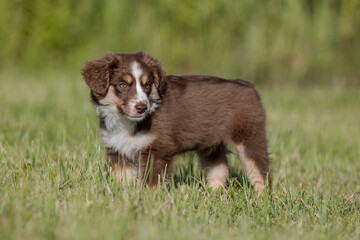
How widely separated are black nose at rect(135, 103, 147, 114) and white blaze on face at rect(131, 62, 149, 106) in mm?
43

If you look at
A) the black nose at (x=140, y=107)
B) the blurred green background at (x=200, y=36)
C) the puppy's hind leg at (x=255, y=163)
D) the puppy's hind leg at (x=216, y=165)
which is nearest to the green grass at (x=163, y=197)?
the puppy's hind leg at (x=216, y=165)

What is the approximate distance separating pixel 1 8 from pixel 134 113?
951 cm

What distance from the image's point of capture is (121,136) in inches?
176

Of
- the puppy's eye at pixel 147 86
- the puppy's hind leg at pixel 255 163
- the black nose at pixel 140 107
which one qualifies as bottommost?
the puppy's hind leg at pixel 255 163

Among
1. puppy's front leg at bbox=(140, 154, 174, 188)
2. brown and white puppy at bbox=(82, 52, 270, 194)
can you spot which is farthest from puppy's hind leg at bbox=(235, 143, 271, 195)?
puppy's front leg at bbox=(140, 154, 174, 188)

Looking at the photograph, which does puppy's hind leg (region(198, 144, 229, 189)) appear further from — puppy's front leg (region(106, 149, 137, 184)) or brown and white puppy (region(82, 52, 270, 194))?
puppy's front leg (region(106, 149, 137, 184))

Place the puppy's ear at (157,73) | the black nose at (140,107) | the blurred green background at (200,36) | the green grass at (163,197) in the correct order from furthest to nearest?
the blurred green background at (200,36) < the puppy's ear at (157,73) < the black nose at (140,107) < the green grass at (163,197)

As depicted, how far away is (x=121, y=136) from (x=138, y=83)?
47 cm

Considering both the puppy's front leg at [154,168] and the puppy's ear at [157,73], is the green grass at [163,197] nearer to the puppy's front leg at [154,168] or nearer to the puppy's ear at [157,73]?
the puppy's front leg at [154,168]

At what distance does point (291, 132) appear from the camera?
24.9 ft

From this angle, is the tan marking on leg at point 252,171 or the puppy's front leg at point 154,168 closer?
the puppy's front leg at point 154,168

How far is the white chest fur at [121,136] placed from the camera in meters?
4.42

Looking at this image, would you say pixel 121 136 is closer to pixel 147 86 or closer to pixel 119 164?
pixel 119 164

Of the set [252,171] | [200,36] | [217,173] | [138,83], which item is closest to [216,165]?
[217,173]
